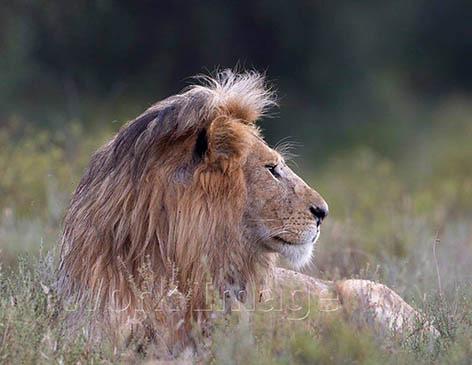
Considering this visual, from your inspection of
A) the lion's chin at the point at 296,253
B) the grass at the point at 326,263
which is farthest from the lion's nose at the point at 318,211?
the grass at the point at 326,263

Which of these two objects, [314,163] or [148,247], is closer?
[148,247]

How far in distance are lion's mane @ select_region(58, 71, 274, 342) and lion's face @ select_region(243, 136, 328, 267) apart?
72mm

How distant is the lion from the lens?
530 centimetres

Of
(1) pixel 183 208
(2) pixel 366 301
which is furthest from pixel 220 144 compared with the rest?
(2) pixel 366 301

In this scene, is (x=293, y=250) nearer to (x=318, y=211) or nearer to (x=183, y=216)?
(x=318, y=211)

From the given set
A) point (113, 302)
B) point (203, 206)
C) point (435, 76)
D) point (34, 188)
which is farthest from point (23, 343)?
point (435, 76)

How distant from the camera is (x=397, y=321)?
6.07 metres

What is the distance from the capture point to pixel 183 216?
541 centimetres

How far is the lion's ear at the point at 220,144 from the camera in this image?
5.46 metres

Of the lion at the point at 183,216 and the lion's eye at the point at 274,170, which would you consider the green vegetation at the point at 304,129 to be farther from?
the lion's eye at the point at 274,170

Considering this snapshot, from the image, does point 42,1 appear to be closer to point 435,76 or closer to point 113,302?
point 113,302

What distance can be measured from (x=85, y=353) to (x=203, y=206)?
928mm

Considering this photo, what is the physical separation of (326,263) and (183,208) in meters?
3.11

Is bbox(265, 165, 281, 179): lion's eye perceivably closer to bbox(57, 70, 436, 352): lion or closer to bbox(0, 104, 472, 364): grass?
bbox(57, 70, 436, 352): lion
